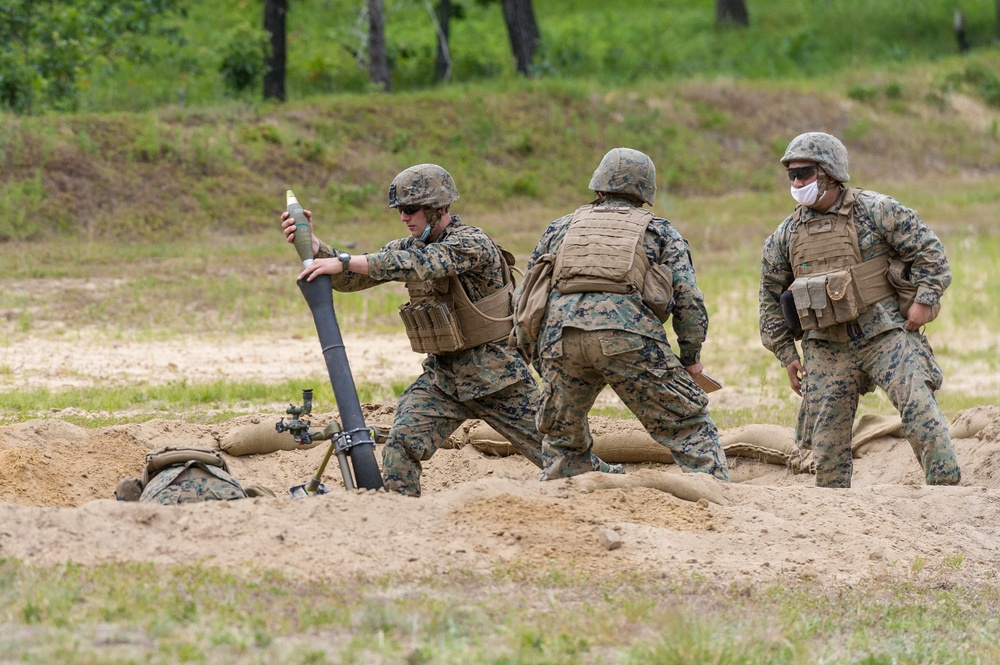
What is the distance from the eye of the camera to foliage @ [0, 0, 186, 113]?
21250mm

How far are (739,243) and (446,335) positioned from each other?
43.2ft

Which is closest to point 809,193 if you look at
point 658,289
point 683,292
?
point 683,292

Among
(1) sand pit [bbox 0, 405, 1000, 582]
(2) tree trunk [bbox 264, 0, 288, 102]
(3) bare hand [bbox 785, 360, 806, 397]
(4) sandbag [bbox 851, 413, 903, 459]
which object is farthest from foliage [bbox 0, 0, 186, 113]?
(3) bare hand [bbox 785, 360, 806, 397]

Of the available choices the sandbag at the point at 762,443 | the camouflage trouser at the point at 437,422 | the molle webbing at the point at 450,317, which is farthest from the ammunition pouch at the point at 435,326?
the sandbag at the point at 762,443

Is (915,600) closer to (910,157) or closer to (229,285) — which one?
(229,285)

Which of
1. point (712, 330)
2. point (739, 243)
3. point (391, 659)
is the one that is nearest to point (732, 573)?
point (391, 659)

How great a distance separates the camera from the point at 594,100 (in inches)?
1038

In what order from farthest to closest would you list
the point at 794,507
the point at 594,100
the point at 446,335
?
1. the point at 594,100
2. the point at 446,335
3. the point at 794,507

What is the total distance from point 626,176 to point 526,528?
207 cm

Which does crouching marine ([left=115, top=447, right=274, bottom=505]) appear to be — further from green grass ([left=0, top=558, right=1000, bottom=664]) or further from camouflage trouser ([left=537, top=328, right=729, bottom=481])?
camouflage trouser ([left=537, top=328, right=729, bottom=481])

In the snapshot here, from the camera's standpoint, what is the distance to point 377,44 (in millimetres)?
25047

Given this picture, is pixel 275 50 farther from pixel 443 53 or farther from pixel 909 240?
A: pixel 909 240

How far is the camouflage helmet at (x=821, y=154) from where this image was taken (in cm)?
759

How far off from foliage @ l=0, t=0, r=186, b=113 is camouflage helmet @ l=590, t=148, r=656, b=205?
15.7 metres
